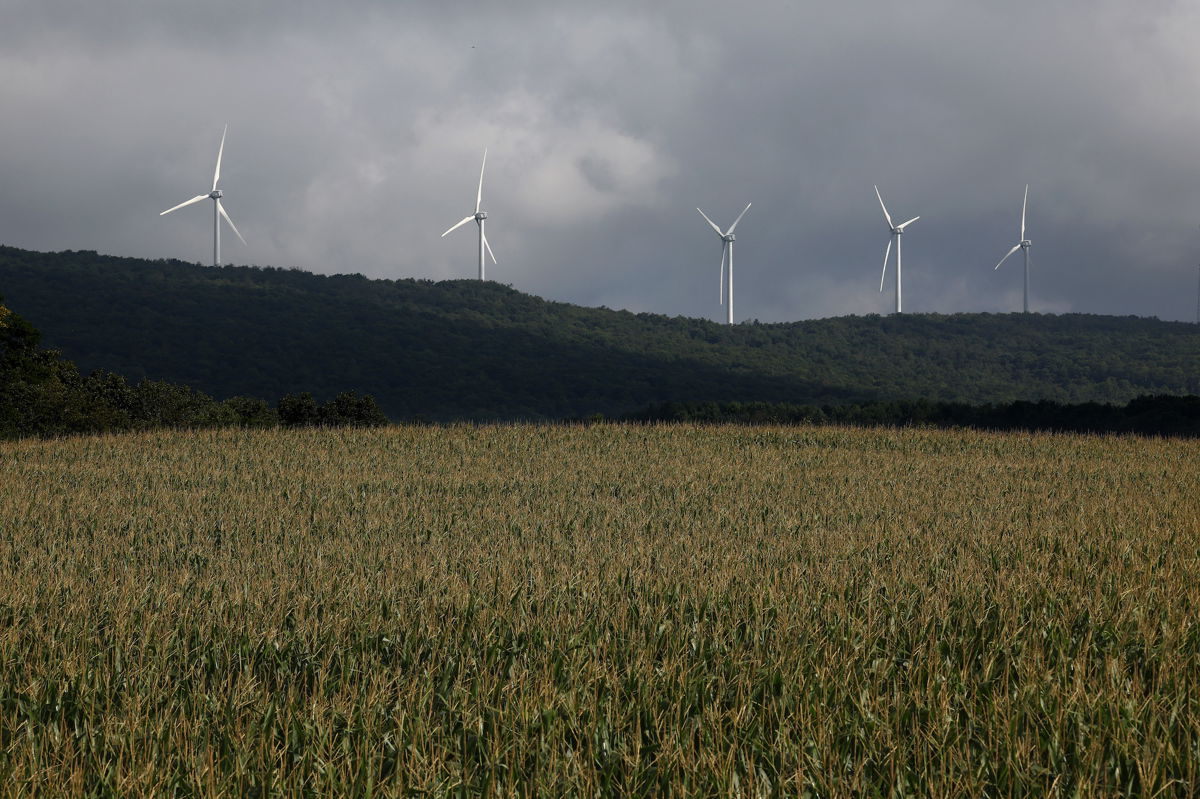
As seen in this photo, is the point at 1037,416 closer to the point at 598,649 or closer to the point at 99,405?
the point at 99,405

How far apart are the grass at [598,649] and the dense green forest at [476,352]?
106872 mm

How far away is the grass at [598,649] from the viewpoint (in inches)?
265

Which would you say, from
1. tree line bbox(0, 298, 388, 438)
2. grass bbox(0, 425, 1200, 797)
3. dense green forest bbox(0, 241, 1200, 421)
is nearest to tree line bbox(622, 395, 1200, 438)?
tree line bbox(0, 298, 388, 438)

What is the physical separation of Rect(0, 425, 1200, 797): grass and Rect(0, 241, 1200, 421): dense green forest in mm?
106872

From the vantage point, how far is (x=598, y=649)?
30.7 ft

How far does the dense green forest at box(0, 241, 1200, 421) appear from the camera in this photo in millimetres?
132125

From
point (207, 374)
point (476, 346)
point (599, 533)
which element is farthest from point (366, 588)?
point (476, 346)

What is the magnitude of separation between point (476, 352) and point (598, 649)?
491ft

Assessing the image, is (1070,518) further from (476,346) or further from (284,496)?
(476,346)

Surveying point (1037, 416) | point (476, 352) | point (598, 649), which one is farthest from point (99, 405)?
point (476, 352)

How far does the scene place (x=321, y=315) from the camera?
162875 millimetres

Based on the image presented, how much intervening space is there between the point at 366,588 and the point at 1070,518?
15356mm

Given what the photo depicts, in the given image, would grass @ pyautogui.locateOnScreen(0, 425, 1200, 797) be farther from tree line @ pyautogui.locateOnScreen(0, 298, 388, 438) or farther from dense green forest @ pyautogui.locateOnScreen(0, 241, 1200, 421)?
dense green forest @ pyautogui.locateOnScreen(0, 241, 1200, 421)

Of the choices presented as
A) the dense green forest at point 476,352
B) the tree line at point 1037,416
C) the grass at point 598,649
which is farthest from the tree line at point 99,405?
the dense green forest at point 476,352
